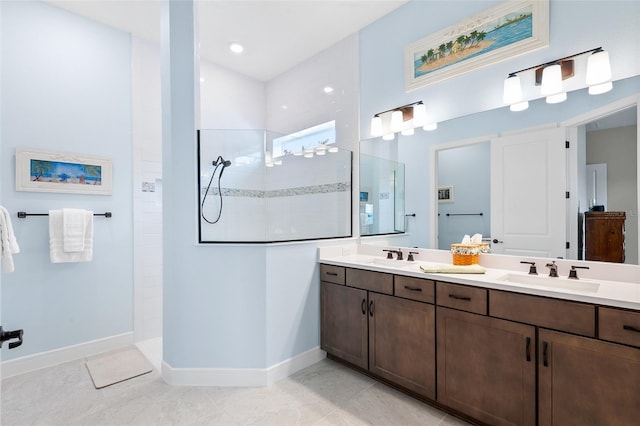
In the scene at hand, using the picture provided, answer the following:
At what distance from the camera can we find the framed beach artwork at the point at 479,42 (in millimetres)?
2168

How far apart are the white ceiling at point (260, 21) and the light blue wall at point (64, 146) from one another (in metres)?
0.27

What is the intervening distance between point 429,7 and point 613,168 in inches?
73.4

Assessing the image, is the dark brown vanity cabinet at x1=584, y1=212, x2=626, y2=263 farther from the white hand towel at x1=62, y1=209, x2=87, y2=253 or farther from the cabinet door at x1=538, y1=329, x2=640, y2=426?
the white hand towel at x1=62, y1=209, x2=87, y2=253

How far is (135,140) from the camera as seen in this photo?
129 inches

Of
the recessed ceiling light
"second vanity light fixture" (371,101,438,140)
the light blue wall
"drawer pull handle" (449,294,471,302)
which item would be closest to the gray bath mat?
the light blue wall

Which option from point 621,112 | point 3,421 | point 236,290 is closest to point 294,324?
point 236,290

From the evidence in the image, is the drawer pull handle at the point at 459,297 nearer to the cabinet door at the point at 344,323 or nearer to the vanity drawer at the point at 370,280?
the vanity drawer at the point at 370,280

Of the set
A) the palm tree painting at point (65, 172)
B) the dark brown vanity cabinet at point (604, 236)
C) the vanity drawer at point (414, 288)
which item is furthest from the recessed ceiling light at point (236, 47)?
the dark brown vanity cabinet at point (604, 236)

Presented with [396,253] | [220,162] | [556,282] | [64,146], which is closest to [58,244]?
[64,146]

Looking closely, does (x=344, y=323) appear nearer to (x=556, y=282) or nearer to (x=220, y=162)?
(x=556, y=282)

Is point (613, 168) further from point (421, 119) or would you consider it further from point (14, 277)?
point (14, 277)

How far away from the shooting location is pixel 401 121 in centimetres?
287

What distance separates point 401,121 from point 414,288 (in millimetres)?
1519

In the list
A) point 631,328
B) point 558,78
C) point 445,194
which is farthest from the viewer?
point 445,194
